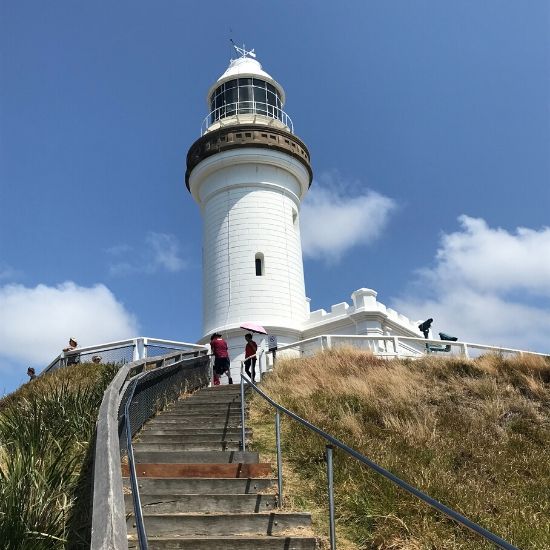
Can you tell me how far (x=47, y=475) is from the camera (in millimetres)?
5695

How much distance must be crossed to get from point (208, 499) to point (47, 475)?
5.37 feet

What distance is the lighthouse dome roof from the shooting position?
27625mm

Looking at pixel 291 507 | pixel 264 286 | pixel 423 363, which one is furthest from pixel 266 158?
pixel 291 507

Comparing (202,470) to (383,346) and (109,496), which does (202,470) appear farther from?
(383,346)

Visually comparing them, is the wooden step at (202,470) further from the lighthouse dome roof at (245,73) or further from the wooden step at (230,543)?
the lighthouse dome roof at (245,73)

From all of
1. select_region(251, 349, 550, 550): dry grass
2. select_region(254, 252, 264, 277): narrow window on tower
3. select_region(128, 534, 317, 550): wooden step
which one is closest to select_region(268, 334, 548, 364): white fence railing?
select_region(251, 349, 550, 550): dry grass

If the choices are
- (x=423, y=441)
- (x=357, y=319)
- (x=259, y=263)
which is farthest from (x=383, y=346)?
(x=423, y=441)

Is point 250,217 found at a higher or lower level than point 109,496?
higher

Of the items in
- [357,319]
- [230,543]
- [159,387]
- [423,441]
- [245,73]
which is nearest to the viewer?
[230,543]

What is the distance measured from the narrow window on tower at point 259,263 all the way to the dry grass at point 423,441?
8.68 m

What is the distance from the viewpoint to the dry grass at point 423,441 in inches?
228

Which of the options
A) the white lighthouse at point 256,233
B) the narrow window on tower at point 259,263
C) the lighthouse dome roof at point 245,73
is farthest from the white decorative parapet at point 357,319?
the lighthouse dome roof at point 245,73

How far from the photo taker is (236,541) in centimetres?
505

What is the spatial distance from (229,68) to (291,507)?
86.0 ft
